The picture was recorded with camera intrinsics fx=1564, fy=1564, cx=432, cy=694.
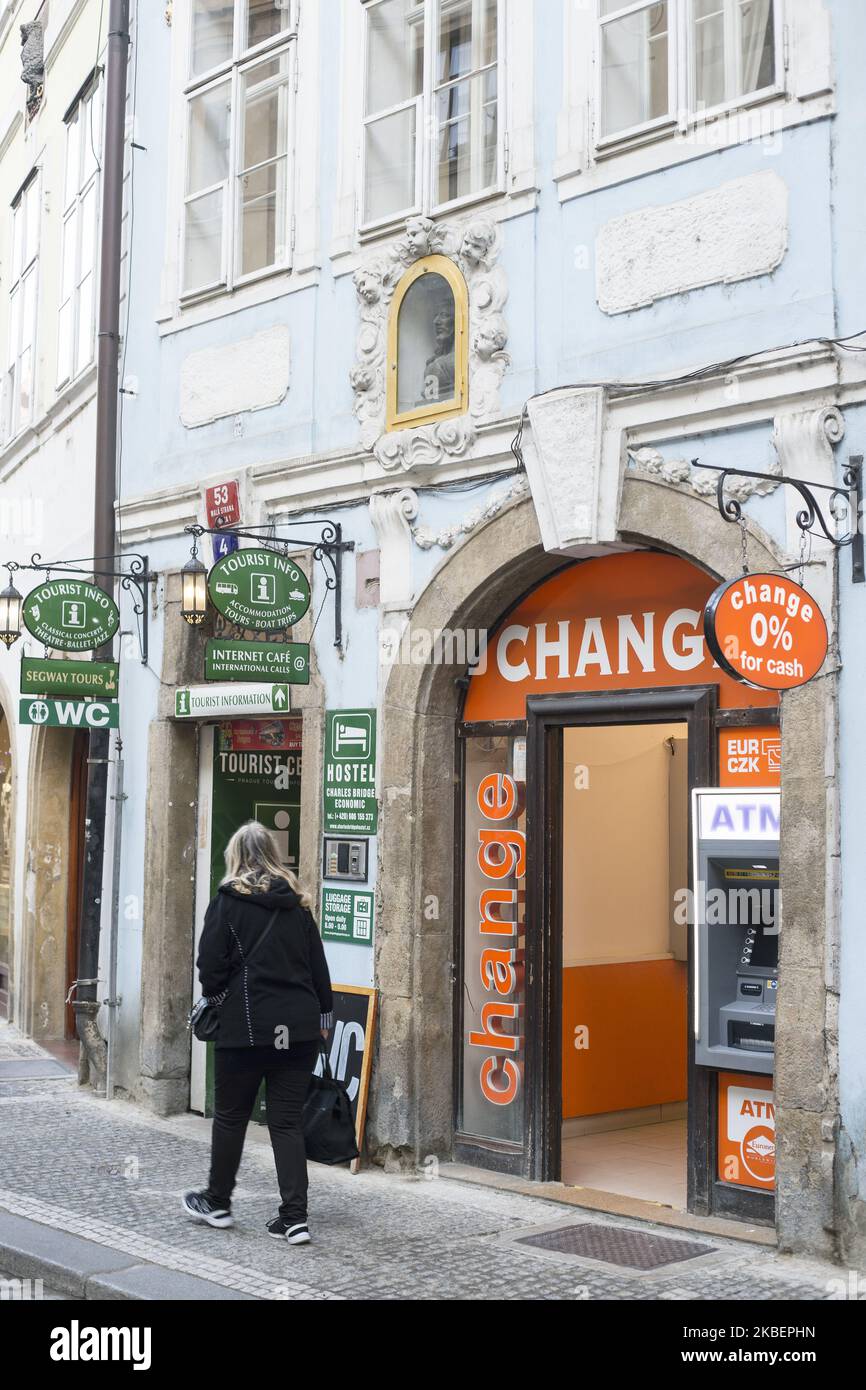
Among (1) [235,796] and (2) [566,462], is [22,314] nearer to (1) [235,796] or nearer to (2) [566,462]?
(1) [235,796]

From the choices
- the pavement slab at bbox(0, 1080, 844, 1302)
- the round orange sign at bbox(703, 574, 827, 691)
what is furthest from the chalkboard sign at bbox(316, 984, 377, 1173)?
the round orange sign at bbox(703, 574, 827, 691)

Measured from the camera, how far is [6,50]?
55.0ft

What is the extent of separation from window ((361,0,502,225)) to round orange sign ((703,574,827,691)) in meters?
3.27

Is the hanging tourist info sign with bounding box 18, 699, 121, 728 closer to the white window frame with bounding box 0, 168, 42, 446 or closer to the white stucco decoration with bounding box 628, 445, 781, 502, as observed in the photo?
the white stucco decoration with bounding box 628, 445, 781, 502

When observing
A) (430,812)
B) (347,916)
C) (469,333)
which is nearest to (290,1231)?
(347,916)

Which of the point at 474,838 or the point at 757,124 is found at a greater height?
the point at 757,124

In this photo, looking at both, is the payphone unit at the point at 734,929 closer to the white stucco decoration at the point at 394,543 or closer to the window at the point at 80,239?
the white stucco decoration at the point at 394,543

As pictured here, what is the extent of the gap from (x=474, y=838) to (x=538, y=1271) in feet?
9.03

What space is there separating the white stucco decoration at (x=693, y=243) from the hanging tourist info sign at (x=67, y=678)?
4.35 metres

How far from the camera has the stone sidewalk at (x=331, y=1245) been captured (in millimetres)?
6074

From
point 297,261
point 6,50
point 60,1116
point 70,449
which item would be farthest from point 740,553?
point 6,50

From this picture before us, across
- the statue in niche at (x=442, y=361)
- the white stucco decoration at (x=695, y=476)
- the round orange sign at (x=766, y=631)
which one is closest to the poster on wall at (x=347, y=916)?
the statue in niche at (x=442, y=361)

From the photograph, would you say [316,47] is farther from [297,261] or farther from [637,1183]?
[637,1183]

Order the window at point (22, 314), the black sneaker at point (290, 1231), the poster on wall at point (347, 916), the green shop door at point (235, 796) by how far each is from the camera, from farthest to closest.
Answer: the window at point (22, 314) < the green shop door at point (235, 796) < the poster on wall at point (347, 916) < the black sneaker at point (290, 1231)
